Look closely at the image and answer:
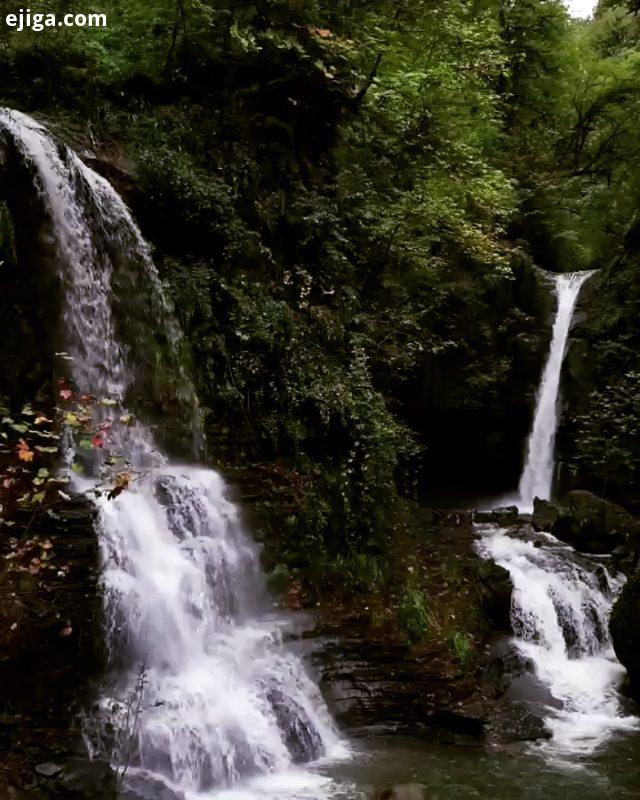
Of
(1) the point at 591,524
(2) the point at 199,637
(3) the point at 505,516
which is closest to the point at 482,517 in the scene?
(3) the point at 505,516

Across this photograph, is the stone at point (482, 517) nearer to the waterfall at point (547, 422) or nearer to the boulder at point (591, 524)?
the boulder at point (591, 524)

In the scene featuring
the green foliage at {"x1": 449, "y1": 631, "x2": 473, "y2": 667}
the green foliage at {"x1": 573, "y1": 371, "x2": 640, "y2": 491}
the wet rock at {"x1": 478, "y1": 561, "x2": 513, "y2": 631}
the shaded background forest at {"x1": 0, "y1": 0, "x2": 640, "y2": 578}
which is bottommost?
the green foliage at {"x1": 449, "y1": 631, "x2": 473, "y2": 667}

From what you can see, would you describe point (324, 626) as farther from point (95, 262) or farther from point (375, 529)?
point (95, 262)

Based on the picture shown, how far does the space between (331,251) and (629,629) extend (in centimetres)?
721

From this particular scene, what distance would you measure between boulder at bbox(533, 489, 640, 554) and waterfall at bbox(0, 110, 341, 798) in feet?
20.9

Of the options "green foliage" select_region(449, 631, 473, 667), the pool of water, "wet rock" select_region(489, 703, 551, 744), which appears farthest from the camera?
"green foliage" select_region(449, 631, 473, 667)

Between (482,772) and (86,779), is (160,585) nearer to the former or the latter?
(86,779)

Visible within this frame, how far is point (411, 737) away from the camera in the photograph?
7.30 metres

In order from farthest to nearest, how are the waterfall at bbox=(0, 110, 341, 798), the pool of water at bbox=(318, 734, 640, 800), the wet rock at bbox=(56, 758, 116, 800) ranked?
the pool of water at bbox=(318, 734, 640, 800), the waterfall at bbox=(0, 110, 341, 798), the wet rock at bbox=(56, 758, 116, 800)

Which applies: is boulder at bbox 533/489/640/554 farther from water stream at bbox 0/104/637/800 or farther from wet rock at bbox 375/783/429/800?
wet rock at bbox 375/783/429/800

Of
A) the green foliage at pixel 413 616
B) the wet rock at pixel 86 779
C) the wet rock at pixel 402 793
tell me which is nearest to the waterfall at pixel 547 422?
the green foliage at pixel 413 616

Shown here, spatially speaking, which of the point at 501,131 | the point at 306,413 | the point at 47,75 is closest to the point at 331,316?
the point at 306,413

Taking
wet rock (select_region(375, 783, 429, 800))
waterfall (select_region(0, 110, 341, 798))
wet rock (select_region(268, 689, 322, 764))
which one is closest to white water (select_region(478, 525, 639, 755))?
wet rock (select_region(375, 783, 429, 800))

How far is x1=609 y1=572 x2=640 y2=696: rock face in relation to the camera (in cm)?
841
